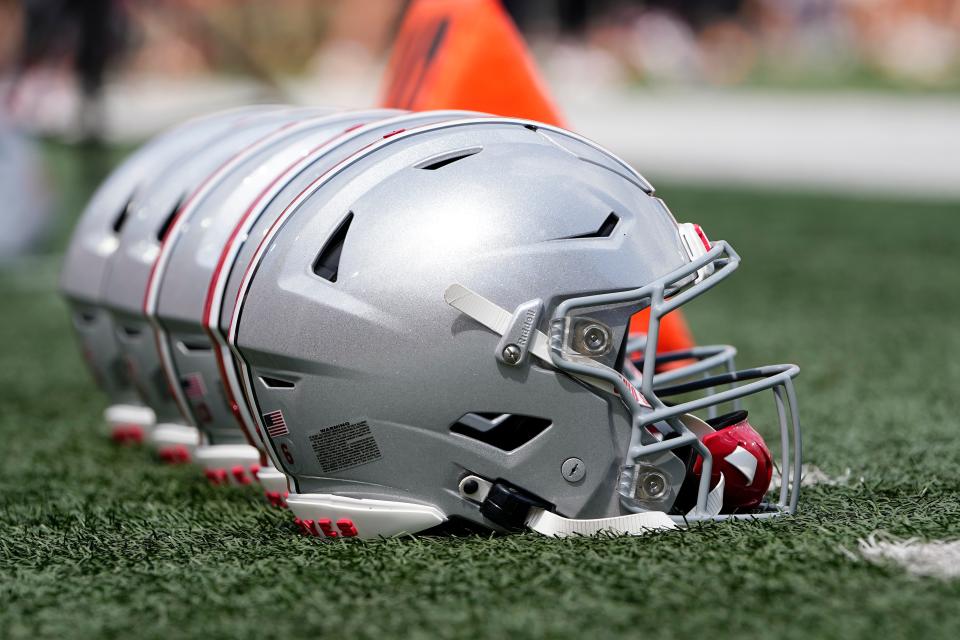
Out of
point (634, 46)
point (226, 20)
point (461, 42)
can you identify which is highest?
point (634, 46)

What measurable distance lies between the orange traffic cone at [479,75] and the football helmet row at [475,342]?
115 centimetres

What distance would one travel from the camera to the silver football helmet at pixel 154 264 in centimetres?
294

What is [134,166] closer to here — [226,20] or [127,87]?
[127,87]

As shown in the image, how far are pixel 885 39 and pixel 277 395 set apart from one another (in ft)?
75.5

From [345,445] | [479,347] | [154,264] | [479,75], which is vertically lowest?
[345,445]

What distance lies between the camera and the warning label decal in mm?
2123

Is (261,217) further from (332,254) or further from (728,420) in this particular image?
(728,420)

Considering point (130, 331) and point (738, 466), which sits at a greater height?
point (738, 466)

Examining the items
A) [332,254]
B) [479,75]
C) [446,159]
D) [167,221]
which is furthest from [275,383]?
[479,75]

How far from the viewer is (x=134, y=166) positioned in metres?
3.31

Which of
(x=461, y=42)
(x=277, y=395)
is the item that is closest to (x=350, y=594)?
(x=277, y=395)

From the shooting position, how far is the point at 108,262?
3.11 m

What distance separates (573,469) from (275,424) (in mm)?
502

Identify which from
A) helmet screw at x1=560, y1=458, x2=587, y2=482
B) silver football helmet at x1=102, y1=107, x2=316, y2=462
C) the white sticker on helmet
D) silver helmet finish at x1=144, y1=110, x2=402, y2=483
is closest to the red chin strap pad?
the white sticker on helmet
